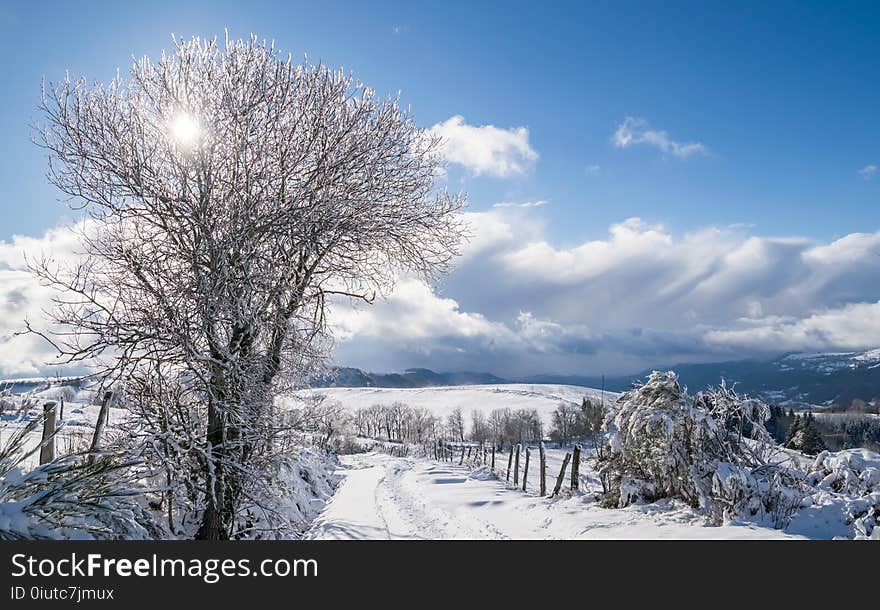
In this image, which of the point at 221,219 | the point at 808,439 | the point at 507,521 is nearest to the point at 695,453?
the point at 507,521

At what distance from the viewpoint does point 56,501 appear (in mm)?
4145

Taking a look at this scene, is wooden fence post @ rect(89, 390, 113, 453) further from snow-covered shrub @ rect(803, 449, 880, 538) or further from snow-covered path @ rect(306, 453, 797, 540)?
snow-covered shrub @ rect(803, 449, 880, 538)

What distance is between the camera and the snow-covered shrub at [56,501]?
12.5 feet

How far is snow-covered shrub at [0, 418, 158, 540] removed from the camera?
3820 millimetres

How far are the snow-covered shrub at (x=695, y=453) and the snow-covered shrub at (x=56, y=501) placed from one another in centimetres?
943

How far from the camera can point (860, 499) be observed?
7.90 meters

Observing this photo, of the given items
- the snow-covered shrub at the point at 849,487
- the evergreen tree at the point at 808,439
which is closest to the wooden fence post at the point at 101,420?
the snow-covered shrub at the point at 849,487

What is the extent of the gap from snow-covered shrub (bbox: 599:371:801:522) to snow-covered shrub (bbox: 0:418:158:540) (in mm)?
9430

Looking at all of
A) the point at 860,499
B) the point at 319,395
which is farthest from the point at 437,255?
the point at 860,499

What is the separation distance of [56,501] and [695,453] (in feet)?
34.9

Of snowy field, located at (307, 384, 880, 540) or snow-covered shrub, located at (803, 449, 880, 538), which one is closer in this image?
snow-covered shrub, located at (803, 449, 880, 538)

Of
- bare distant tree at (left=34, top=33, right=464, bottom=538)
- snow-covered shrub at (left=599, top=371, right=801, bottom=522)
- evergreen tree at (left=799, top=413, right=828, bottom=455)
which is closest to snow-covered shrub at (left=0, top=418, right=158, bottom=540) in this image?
bare distant tree at (left=34, top=33, right=464, bottom=538)
